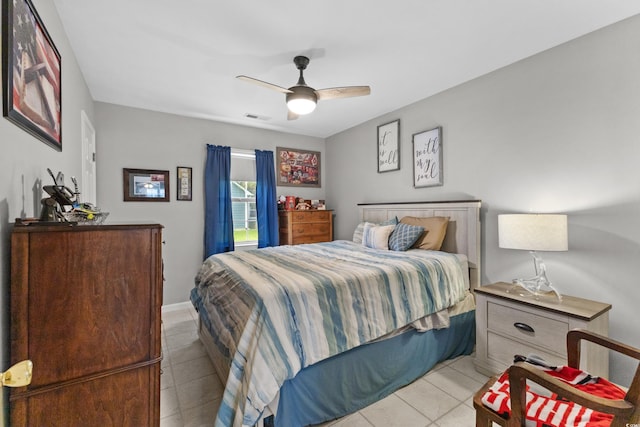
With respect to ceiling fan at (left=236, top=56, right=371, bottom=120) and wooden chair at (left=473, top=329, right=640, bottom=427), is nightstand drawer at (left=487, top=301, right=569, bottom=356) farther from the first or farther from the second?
ceiling fan at (left=236, top=56, right=371, bottom=120)

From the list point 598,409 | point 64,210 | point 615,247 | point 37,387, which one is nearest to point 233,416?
point 37,387

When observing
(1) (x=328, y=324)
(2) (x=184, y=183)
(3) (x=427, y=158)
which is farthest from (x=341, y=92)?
(2) (x=184, y=183)

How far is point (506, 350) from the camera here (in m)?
2.10

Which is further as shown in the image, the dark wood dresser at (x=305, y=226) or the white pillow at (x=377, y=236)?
the dark wood dresser at (x=305, y=226)

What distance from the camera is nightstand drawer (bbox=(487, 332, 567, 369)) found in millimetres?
1928

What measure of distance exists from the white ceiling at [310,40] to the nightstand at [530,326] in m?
2.02

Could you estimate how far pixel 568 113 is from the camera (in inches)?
88.3

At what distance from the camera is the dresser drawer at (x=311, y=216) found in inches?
174

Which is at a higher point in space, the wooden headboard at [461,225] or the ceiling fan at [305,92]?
the ceiling fan at [305,92]

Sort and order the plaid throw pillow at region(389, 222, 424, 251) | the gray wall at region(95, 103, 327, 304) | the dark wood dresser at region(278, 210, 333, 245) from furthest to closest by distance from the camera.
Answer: the dark wood dresser at region(278, 210, 333, 245)
the gray wall at region(95, 103, 327, 304)
the plaid throw pillow at region(389, 222, 424, 251)

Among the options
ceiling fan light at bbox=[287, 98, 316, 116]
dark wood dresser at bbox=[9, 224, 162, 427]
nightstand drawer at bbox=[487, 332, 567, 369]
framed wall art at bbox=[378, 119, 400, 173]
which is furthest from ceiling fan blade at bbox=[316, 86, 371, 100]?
nightstand drawer at bbox=[487, 332, 567, 369]

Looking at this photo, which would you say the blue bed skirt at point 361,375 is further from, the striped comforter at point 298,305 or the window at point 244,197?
the window at point 244,197

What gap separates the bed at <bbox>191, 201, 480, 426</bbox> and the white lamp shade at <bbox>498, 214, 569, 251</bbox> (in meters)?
0.61

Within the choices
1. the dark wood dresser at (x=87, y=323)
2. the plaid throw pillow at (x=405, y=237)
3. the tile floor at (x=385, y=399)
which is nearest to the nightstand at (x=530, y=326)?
the tile floor at (x=385, y=399)
